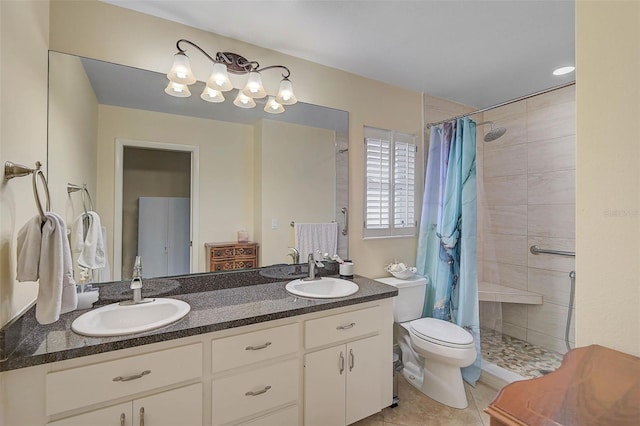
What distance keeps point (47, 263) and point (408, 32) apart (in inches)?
84.6

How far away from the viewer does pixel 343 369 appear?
5.34 ft

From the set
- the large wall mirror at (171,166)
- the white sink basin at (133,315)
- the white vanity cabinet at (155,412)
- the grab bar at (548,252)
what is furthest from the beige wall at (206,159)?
the grab bar at (548,252)

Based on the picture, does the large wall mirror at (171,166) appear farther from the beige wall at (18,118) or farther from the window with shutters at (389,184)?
the window with shutters at (389,184)

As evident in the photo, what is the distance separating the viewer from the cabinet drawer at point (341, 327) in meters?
1.52

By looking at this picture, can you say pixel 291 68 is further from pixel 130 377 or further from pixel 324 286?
pixel 130 377

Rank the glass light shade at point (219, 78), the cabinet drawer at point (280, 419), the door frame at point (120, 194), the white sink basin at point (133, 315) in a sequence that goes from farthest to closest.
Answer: the glass light shade at point (219, 78) → the door frame at point (120, 194) → the cabinet drawer at point (280, 419) → the white sink basin at point (133, 315)

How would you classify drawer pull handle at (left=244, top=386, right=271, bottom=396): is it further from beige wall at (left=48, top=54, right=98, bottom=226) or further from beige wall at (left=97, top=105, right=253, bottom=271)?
beige wall at (left=48, top=54, right=98, bottom=226)

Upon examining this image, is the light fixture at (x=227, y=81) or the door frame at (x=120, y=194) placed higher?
the light fixture at (x=227, y=81)

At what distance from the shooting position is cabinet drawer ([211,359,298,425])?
50.7 inches

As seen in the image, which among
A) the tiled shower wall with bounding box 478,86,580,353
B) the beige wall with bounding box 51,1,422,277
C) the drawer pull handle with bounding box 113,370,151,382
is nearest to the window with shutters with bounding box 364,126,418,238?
the beige wall with bounding box 51,1,422,277

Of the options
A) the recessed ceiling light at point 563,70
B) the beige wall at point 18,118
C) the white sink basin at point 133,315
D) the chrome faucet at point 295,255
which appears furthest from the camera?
the recessed ceiling light at point 563,70

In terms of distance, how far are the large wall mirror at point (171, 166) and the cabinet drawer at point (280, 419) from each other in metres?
0.87

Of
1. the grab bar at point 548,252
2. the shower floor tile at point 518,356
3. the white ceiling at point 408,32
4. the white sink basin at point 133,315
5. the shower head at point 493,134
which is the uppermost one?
the white ceiling at point 408,32

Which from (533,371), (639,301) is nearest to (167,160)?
(639,301)
